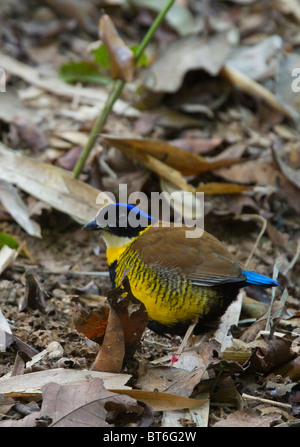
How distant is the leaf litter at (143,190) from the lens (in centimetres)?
318

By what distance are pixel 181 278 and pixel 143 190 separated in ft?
5.22

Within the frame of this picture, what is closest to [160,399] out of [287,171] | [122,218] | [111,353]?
[111,353]

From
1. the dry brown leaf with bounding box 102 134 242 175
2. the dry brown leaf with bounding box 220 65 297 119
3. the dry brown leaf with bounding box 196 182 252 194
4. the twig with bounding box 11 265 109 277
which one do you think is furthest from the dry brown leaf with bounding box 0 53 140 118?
the twig with bounding box 11 265 109 277

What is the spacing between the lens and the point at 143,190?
5.22m

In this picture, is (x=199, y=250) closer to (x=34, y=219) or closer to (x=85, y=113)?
(x=34, y=219)

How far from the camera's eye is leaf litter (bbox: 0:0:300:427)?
10.4ft

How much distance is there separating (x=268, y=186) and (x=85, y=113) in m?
1.86

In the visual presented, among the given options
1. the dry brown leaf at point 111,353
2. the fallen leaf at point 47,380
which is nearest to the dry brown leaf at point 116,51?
the dry brown leaf at point 111,353

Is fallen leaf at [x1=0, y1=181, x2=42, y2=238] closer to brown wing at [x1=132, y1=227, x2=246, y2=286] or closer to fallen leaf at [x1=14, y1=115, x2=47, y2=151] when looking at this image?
fallen leaf at [x1=14, y1=115, x2=47, y2=151]

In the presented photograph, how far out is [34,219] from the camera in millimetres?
4883

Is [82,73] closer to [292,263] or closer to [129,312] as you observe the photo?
[292,263]

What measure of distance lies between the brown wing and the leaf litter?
385mm
